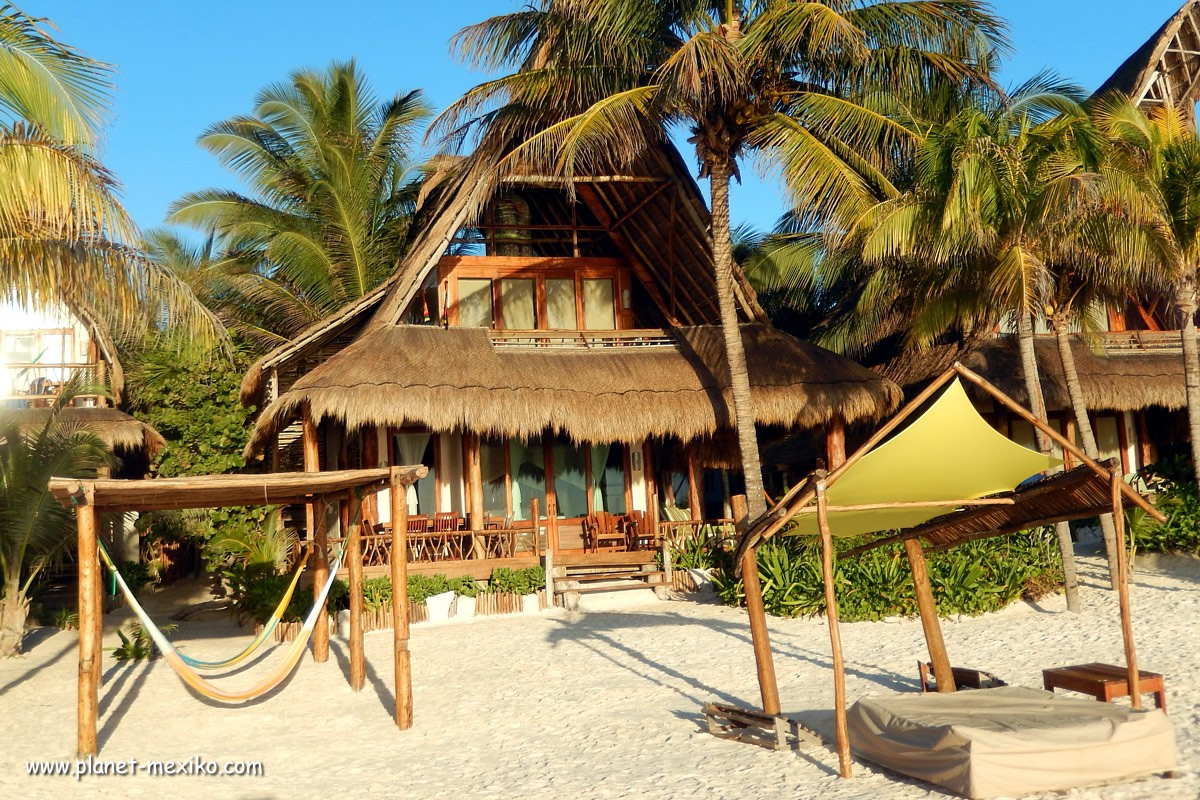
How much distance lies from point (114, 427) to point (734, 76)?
34.9ft

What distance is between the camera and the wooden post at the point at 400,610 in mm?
8797

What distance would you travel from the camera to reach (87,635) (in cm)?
809

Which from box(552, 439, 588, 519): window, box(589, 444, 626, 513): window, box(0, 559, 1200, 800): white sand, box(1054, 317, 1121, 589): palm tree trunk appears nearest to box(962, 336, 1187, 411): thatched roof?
box(1054, 317, 1121, 589): palm tree trunk

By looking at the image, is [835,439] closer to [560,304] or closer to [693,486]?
[693,486]

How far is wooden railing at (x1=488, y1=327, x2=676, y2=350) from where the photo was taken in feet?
52.3

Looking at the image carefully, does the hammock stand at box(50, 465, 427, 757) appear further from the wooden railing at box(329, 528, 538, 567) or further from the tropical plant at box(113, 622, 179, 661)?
the wooden railing at box(329, 528, 538, 567)

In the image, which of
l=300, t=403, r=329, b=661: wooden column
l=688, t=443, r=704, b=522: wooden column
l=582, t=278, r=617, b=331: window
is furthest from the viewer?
l=582, t=278, r=617, b=331: window

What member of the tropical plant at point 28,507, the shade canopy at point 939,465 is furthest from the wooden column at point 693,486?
the tropical plant at point 28,507

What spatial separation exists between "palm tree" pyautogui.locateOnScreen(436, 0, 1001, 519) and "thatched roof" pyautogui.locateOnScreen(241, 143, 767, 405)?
71.4 inches

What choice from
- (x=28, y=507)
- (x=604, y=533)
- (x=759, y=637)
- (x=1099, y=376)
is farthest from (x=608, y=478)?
(x=759, y=637)

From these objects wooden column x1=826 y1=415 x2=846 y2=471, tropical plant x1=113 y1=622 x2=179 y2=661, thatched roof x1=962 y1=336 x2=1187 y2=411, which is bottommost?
tropical plant x1=113 y1=622 x2=179 y2=661

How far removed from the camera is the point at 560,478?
16.3 metres

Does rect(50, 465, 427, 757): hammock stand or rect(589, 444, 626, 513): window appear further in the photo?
rect(589, 444, 626, 513): window

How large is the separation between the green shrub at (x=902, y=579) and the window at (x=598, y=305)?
220 inches
